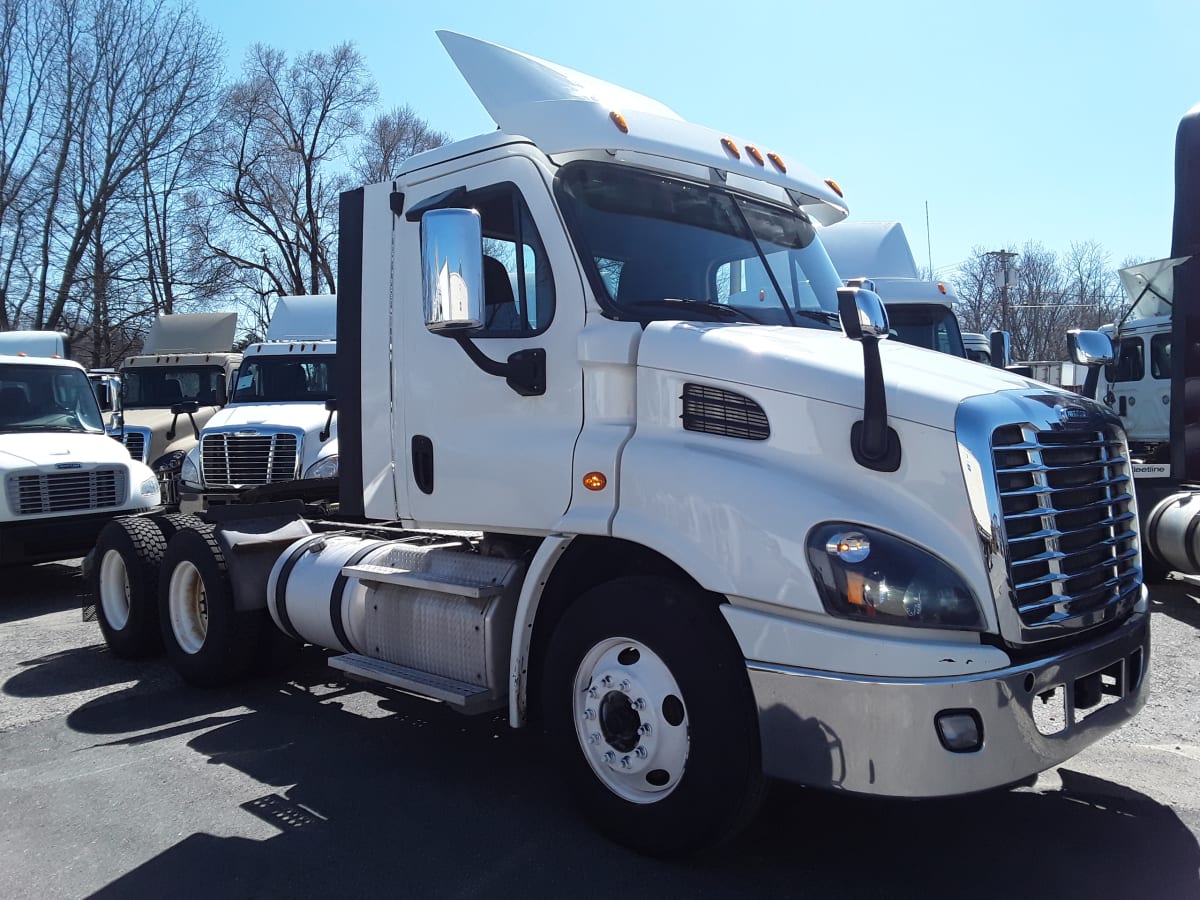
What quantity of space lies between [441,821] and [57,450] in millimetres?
7805

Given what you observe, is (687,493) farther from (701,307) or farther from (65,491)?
(65,491)

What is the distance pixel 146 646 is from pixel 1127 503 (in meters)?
6.36

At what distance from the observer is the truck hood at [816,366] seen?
3385 millimetres

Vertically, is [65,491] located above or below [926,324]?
below

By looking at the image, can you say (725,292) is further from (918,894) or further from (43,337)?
(43,337)

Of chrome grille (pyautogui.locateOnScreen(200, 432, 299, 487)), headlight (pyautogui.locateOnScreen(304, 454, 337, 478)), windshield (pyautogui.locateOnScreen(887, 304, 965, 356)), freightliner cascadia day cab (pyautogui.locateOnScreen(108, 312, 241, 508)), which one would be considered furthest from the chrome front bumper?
freightliner cascadia day cab (pyautogui.locateOnScreen(108, 312, 241, 508))

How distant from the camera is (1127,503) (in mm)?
3914

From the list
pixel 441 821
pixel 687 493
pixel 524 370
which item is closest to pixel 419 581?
pixel 441 821

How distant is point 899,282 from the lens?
Result: 1145 centimetres

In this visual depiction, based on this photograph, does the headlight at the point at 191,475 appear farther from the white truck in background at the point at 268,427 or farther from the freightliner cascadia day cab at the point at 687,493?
the freightliner cascadia day cab at the point at 687,493

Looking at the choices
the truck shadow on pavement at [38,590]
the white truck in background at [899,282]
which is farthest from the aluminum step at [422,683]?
the white truck in background at [899,282]

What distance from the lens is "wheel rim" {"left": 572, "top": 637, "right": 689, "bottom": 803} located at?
12.0ft

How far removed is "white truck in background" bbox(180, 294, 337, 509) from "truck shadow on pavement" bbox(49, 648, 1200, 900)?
484 cm

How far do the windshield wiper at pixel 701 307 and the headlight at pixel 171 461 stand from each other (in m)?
10.5
